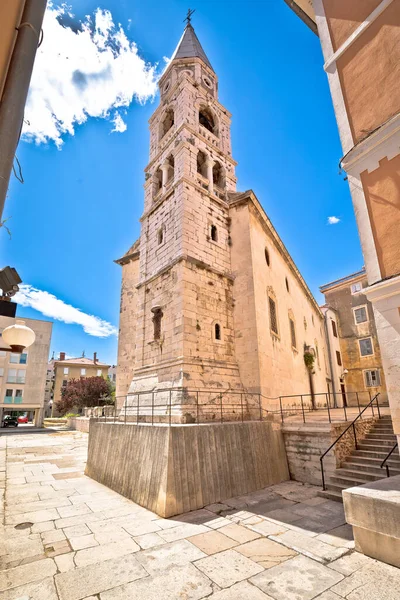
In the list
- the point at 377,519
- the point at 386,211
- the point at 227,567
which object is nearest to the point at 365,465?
the point at 377,519

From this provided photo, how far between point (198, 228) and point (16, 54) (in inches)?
416

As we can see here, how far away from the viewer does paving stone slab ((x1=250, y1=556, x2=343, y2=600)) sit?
3.43m

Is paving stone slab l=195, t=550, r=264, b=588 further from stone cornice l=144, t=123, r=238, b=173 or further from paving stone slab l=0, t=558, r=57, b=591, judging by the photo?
stone cornice l=144, t=123, r=238, b=173

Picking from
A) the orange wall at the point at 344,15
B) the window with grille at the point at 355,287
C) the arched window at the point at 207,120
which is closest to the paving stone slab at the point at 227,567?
the orange wall at the point at 344,15

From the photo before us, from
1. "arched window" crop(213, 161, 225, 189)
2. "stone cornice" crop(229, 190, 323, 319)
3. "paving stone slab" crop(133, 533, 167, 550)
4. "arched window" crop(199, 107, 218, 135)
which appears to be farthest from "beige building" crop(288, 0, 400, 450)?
"arched window" crop(199, 107, 218, 135)

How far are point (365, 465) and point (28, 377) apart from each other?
A: 36.1m

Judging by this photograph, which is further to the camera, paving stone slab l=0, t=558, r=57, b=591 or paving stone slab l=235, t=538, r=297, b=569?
paving stone slab l=235, t=538, r=297, b=569

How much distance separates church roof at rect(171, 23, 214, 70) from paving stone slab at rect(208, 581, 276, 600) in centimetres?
2122

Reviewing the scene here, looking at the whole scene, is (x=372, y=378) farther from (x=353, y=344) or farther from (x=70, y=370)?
(x=70, y=370)

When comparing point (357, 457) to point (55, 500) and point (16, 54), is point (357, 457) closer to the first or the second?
point (55, 500)

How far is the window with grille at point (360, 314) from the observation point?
24.7m

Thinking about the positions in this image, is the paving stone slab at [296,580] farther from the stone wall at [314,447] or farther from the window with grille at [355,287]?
the window with grille at [355,287]

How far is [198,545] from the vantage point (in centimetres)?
465

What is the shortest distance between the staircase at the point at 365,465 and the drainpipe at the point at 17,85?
8.57 metres
